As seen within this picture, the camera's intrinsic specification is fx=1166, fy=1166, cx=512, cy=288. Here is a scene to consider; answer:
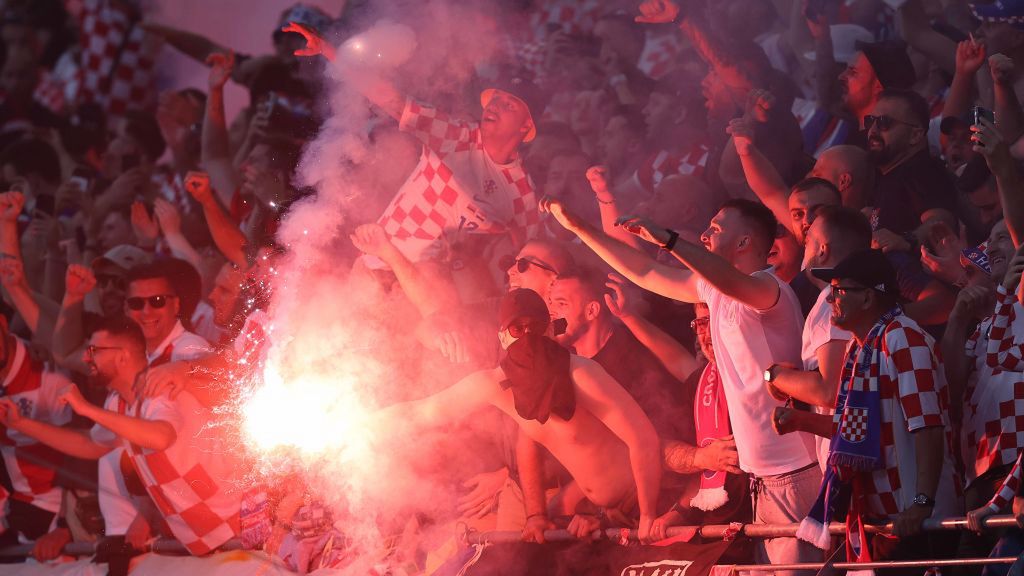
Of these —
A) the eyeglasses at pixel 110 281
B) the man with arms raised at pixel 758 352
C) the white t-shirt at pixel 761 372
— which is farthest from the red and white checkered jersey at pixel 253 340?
the white t-shirt at pixel 761 372

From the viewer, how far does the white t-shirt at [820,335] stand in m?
3.52

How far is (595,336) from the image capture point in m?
4.61

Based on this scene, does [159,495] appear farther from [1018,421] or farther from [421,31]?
[1018,421]

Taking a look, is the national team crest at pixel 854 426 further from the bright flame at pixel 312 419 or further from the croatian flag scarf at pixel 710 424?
the bright flame at pixel 312 419

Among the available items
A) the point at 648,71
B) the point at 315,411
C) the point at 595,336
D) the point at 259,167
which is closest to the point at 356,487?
the point at 315,411

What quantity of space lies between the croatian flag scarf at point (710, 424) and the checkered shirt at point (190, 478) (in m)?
2.22

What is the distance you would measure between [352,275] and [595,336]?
1210mm

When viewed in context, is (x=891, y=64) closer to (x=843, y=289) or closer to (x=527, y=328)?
(x=843, y=289)

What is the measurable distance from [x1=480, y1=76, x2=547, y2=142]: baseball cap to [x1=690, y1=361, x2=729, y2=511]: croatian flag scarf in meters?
1.57

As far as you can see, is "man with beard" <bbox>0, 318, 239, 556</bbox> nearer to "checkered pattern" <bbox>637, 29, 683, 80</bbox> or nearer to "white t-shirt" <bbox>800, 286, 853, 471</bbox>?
"checkered pattern" <bbox>637, 29, 683, 80</bbox>

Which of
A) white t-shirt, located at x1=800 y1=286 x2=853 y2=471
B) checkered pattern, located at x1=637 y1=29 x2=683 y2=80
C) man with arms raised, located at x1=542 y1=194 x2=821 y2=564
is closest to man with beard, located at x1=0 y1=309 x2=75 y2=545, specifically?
checkered pattern, located at x1=637 y1=29 x2=683 y2=80

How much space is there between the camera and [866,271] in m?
3.26

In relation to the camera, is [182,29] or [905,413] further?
[182,29]

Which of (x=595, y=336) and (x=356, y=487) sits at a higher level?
(x=595, y=336)
